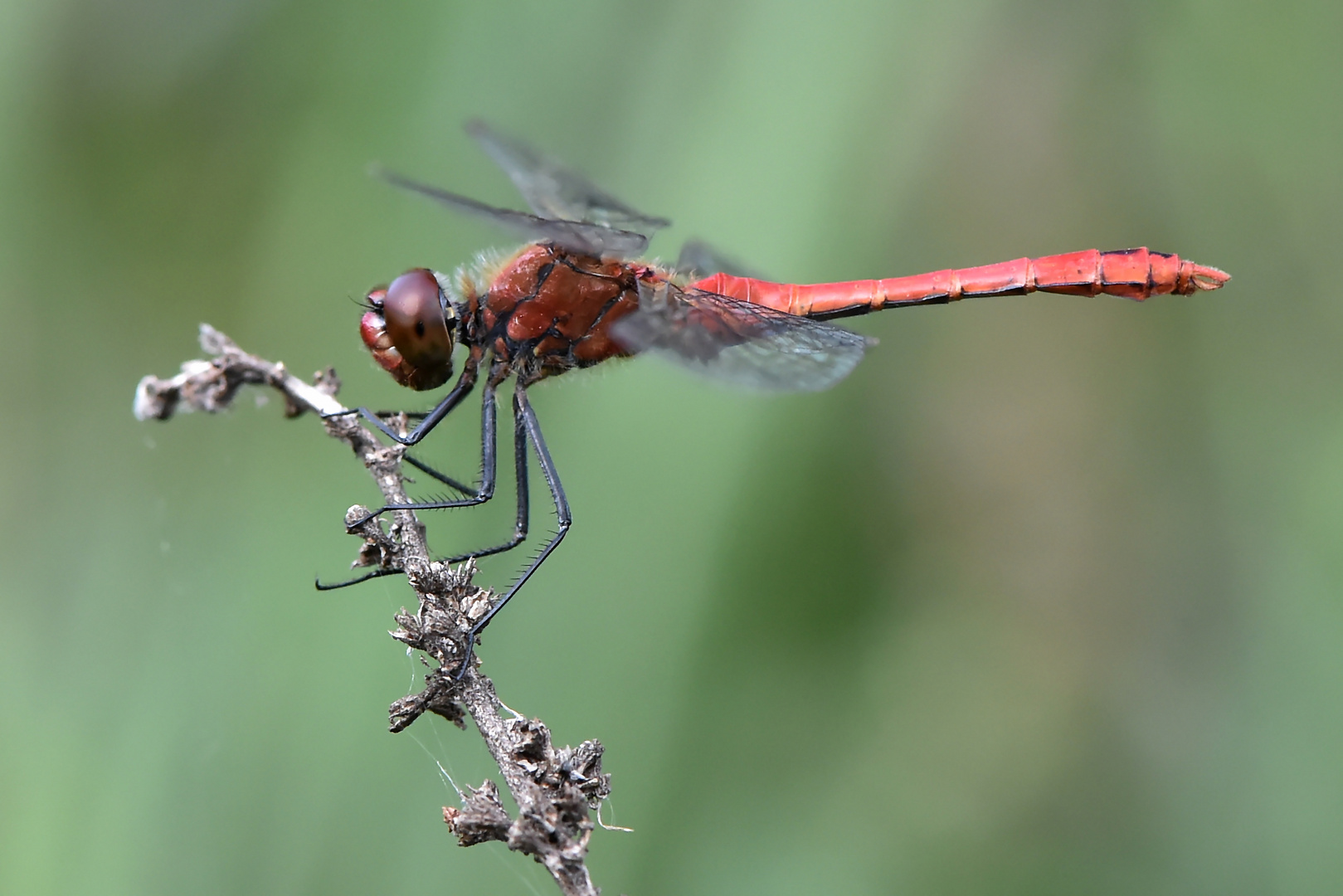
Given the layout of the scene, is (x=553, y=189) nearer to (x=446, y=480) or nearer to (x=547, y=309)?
(x=547, y=309)

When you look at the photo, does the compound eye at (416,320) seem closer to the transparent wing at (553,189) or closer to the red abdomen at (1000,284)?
the transparent wing at (553,189)

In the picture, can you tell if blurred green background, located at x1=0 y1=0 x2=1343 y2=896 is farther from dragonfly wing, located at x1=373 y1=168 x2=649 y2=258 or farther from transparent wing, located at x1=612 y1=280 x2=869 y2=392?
dragonfly wing, located at x1=373 y1=168 x2=649 y2=258

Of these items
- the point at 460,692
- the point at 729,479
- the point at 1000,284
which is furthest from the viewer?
the point at 1000,284

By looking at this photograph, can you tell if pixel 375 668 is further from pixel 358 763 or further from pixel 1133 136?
pixel 1133 136

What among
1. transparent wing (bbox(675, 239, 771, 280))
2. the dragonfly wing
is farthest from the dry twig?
transparent wing (bbox(675, 239, 771, 280))

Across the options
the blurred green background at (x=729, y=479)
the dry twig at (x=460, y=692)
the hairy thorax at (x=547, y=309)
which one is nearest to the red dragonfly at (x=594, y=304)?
the hairy thorax at (x=547, y=309)

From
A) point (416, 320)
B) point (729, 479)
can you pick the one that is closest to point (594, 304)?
point (416, 320)

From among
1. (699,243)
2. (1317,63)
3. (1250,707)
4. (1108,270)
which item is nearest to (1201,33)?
(1317,63)
